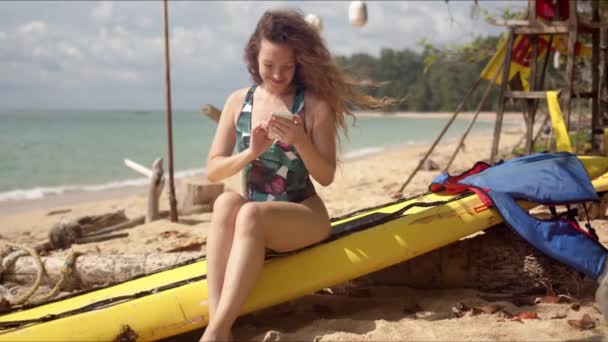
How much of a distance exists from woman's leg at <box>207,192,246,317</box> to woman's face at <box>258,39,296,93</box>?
62 cm

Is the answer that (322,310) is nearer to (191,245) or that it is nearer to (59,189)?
(191,245)

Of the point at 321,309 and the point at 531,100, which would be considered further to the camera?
the point at 531,100

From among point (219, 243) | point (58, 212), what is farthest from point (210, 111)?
point (58, 212)

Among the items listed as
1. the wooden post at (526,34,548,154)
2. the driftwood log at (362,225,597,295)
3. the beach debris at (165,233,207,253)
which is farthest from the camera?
the wooden post at (526,34,548,154)

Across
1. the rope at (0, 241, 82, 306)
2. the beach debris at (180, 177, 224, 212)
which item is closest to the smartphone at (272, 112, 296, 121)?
the rope at (0, 241, 82, 306)

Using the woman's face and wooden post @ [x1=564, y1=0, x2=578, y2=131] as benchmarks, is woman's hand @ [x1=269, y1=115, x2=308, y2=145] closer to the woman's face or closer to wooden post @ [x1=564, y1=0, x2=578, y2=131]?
the woman's face

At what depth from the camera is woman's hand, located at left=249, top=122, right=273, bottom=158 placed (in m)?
2.60

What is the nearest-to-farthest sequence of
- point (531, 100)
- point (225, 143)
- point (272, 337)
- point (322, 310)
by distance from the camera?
point (272, 337) < point (225, 143) < point (322, 310) < point (531, 100)

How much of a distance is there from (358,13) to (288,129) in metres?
8.04

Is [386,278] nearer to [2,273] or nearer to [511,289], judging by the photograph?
[511,289]

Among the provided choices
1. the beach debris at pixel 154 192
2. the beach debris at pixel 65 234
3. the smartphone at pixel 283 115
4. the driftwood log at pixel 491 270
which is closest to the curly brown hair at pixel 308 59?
the smartphone at pixel 283 115

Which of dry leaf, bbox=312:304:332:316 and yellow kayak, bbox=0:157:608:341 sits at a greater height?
yellow kayak, bbox=0:157:608:341

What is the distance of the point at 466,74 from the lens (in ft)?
174

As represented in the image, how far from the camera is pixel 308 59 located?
9.30ft
